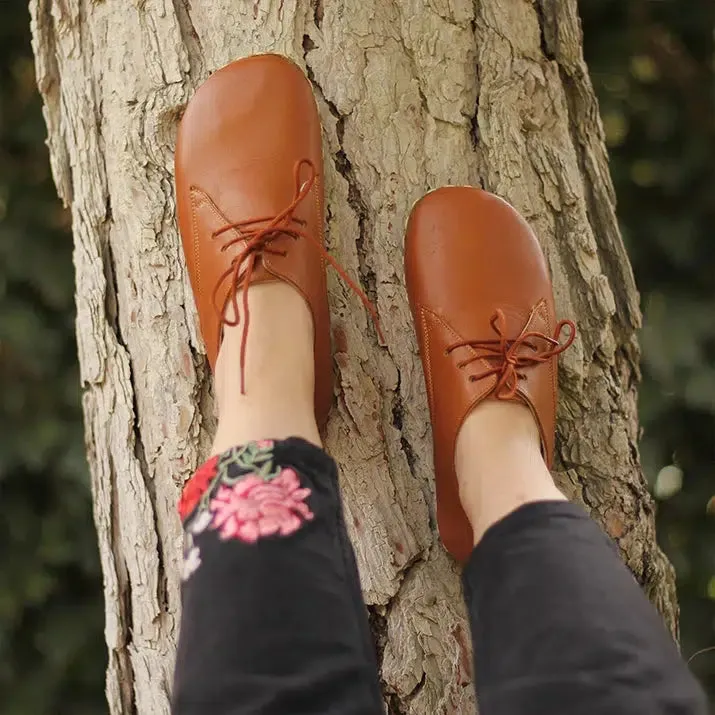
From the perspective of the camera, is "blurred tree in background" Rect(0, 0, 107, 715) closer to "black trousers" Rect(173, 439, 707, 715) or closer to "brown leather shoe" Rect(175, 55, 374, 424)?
"brown leather shoe" Rect(175, 55, 374, 424)

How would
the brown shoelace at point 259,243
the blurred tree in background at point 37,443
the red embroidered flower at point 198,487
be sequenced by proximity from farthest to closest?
the blurred tree in background at point 37,443 < the brown shoelace at point 259,243 < the red embroidered flower at point 198,487

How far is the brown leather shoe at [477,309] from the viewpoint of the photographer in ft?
3.05

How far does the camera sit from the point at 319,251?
95 cm

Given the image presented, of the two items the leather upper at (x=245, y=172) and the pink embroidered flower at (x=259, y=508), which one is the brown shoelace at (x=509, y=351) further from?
the pink embroidered flower at (x=259, y=508)

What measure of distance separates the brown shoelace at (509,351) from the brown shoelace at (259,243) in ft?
0.45

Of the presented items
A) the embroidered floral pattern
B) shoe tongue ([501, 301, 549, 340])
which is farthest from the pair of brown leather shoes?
the embroidered floral pattern

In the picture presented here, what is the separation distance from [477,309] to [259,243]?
30cm

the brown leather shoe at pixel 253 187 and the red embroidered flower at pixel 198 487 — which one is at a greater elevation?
the brown leather shoe at pixel 253 187

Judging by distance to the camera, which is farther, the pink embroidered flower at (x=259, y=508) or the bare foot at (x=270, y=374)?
the bare foot at (x=270, y=374)

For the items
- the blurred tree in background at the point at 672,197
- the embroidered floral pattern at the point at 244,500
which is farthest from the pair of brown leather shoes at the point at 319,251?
the blurred tree in background at the point at 672,197

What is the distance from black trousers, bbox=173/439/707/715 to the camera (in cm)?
62


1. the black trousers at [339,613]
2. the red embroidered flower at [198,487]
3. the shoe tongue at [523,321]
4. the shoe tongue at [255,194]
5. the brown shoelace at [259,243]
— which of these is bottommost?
the black trousers at [339,613]

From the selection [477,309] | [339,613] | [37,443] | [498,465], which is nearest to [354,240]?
[477,309]

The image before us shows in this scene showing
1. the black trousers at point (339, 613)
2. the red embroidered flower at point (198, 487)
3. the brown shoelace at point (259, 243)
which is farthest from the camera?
the brown shoelace at point (259, 243)
